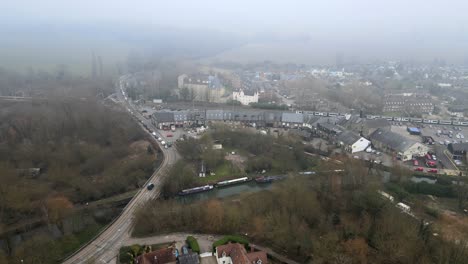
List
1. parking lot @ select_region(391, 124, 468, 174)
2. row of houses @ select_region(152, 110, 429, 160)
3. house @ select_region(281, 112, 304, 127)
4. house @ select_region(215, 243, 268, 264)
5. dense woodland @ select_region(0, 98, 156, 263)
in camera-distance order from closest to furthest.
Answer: house @ select_region(215, 243, 268, 264) < dense woodland @ select_region(0, 98, 156, 263) < parking lot @ select_region(391, 124, 468, 174) < row of houses @ select_region(152, 110, 429, 160) < house @ select_region(281, 112, 304, 127)

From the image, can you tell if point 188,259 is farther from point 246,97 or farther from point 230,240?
point 246,97

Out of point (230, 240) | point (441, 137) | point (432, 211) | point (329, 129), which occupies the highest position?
point (329, 129)

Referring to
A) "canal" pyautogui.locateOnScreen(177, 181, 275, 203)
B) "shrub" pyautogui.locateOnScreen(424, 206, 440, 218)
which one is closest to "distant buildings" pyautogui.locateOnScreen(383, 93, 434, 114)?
"shrub" pyautogui.locateOnScreen(424, 206, 440, 218)

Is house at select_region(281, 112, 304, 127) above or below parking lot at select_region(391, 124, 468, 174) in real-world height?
above

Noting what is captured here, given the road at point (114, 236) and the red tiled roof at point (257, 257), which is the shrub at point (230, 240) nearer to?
the red tiled roof at point (257, 257)

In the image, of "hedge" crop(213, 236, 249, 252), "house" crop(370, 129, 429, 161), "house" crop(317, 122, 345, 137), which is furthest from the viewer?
"house" crop(317, 122, 345, 137)

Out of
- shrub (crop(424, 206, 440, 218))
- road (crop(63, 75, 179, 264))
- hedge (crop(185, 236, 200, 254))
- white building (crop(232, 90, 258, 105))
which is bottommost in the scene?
road (crop(63, 75, 179, 264))

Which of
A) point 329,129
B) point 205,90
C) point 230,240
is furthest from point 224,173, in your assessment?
point 205,90

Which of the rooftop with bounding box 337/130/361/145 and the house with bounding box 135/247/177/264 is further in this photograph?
the rooftop with bounding box 337/130/361/145

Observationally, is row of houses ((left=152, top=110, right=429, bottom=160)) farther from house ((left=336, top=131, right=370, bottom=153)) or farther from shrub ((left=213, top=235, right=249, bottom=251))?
shrub ((left=213, top=235, right=249, bottom=251))
